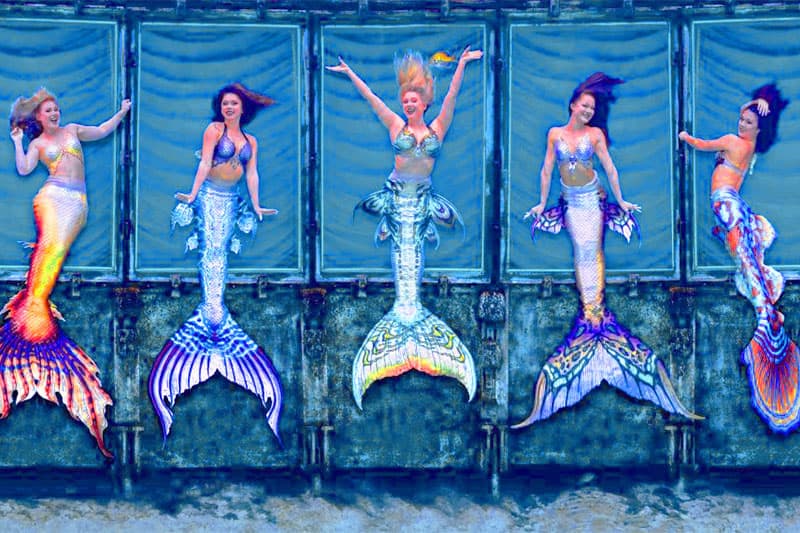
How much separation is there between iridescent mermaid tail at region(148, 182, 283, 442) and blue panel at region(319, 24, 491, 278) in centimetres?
158

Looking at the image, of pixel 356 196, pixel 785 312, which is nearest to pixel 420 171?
pixel 356 196

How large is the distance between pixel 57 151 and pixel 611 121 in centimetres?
906

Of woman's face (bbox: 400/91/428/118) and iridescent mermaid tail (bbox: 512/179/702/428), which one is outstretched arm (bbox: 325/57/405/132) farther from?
iridescent mermaid tail (bbox: 512/179/702/428)

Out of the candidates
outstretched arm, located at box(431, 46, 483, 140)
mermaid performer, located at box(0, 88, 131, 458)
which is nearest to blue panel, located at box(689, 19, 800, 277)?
outstretched arm, located at box(431, 46, 483, 140)

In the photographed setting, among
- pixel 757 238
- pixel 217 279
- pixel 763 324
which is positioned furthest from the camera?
pixel 217 279

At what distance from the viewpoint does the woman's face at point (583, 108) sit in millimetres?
32281

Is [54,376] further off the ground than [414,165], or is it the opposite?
[414,165]

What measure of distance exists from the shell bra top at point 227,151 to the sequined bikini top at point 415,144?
2.40 metres

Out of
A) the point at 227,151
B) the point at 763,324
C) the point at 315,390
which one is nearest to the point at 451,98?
the point at 227,151

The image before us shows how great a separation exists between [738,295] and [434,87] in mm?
6018

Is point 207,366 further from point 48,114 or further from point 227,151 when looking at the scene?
point 48,114

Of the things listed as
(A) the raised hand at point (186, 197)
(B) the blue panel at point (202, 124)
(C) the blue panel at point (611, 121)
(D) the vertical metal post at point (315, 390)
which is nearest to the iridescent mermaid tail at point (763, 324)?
(C) the blue panel at point (611, 121)

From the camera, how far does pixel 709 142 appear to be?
32.2 m

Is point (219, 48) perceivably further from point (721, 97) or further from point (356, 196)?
A: point (721, 97)
